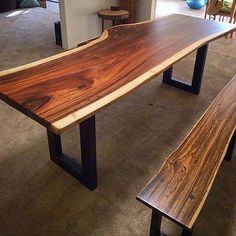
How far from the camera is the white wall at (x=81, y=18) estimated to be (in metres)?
3.60

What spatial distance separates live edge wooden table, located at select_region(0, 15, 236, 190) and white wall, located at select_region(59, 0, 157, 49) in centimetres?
163

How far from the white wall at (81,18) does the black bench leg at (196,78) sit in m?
1.61

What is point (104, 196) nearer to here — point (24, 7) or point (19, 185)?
point (19, 185)

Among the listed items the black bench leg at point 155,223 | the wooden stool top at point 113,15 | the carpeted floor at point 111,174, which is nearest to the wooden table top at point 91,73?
the black bench leg at point 155,223

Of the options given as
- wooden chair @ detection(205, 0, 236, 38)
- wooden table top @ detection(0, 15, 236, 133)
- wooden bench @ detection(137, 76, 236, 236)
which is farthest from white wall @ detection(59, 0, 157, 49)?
wooden bench @ detection(137, 76, 236, 236)

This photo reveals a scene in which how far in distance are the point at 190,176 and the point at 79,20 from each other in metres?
3.22

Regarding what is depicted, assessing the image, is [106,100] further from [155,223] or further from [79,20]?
[79,20]

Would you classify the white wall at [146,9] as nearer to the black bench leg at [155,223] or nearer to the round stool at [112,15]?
the round stool at [112,15]

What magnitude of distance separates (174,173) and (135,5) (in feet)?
11.8

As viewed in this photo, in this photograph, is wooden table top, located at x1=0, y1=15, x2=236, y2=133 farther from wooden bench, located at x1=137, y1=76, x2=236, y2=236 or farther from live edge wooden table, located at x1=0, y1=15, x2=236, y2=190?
wooden bench, located at x1=137, y1=76, x2=236, y2=236

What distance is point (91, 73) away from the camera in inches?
58.4

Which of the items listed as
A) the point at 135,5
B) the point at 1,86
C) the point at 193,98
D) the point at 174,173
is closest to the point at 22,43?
the point at 135,5

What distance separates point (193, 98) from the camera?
2.70 m

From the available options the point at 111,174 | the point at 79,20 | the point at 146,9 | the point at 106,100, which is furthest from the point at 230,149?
the point at 146,9
